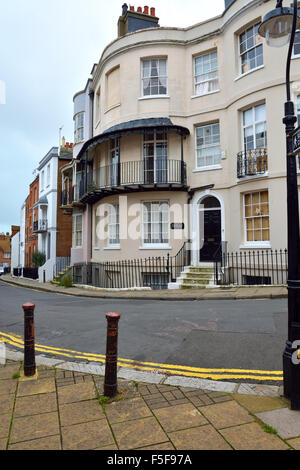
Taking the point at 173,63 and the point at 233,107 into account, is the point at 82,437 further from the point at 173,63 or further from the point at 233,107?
the point at 173,63

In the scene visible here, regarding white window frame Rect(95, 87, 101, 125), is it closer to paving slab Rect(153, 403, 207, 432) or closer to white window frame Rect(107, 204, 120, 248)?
white window frame Rect(107, 204, 120, 248)

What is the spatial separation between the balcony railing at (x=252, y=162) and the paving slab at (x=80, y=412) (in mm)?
11567

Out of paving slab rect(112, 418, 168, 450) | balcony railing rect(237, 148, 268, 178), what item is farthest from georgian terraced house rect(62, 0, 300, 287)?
paving slab rect(112, 418, 168, 450)

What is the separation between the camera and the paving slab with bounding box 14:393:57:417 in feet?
11.2

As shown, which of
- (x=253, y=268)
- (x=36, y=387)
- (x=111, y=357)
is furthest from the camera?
(x=253, y=268)

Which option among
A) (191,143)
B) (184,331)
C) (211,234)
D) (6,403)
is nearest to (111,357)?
(6,403)

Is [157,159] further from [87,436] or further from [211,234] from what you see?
[87,436]

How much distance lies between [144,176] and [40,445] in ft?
45.2

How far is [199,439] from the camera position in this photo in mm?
2809

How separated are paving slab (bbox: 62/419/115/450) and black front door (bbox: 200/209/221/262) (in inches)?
475

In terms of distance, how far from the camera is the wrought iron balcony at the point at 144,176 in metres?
15.0

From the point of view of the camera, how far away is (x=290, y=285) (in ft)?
12.0

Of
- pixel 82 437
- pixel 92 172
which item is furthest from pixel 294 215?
pixel 92 172

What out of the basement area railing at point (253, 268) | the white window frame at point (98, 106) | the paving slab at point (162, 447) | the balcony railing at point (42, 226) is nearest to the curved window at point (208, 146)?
the basement area railing at point (253, 268)
